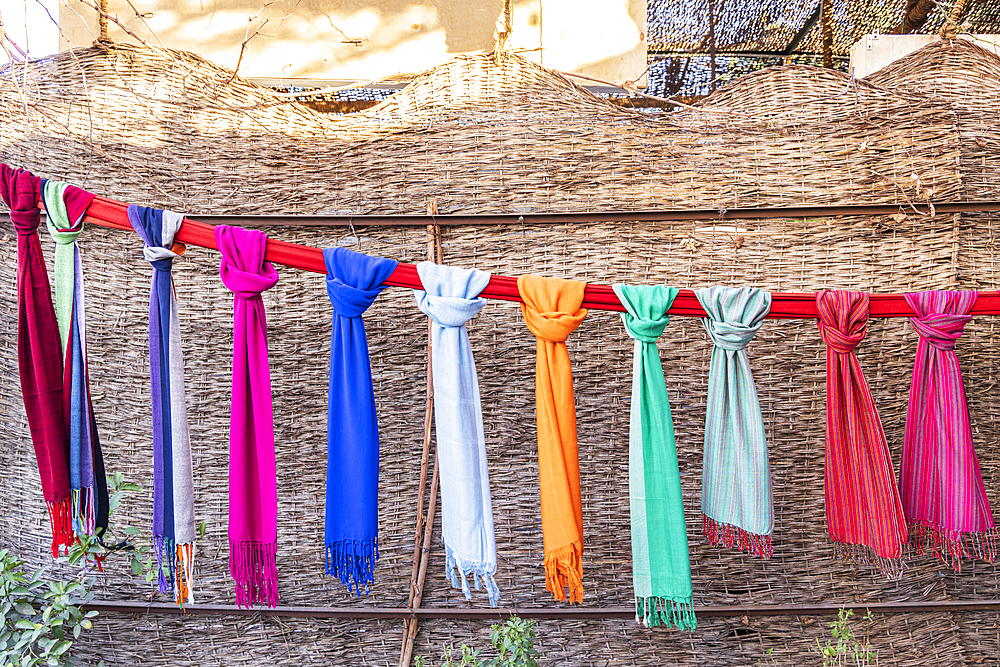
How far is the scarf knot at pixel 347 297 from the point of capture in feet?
5.57

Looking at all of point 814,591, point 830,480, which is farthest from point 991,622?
point 830,480

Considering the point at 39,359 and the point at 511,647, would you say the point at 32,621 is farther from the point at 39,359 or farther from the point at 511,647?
the point at 511,647

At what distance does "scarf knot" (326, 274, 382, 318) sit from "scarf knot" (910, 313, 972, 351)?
67.3 inches

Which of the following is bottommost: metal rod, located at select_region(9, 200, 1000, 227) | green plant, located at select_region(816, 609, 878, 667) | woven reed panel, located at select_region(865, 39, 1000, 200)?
green plant, located at select_region(816, 609, 878, 667)

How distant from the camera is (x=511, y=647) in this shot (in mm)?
2387

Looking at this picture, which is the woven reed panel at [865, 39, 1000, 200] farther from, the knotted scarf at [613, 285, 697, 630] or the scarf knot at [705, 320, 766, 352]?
the knotted scarf at [613, 285, 697, 630]

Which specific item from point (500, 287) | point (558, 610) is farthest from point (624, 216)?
point (558, 610)

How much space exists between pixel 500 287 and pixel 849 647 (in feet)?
7.31

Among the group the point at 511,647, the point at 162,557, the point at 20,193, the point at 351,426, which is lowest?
the point at 511,647

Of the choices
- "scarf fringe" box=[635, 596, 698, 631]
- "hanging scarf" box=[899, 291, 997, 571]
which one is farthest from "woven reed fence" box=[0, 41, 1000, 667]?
"scarf fringe" box=[635, 596, 698, 631]

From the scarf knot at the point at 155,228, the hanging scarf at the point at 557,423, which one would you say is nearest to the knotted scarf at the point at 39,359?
the scarf knot at the point at 155,228

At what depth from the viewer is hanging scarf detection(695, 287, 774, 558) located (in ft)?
6.00

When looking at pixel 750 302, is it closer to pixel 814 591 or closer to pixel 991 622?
pixel 814 591

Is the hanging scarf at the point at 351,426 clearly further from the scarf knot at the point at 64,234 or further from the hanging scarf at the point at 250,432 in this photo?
the scarf knot at the point at 64,234
